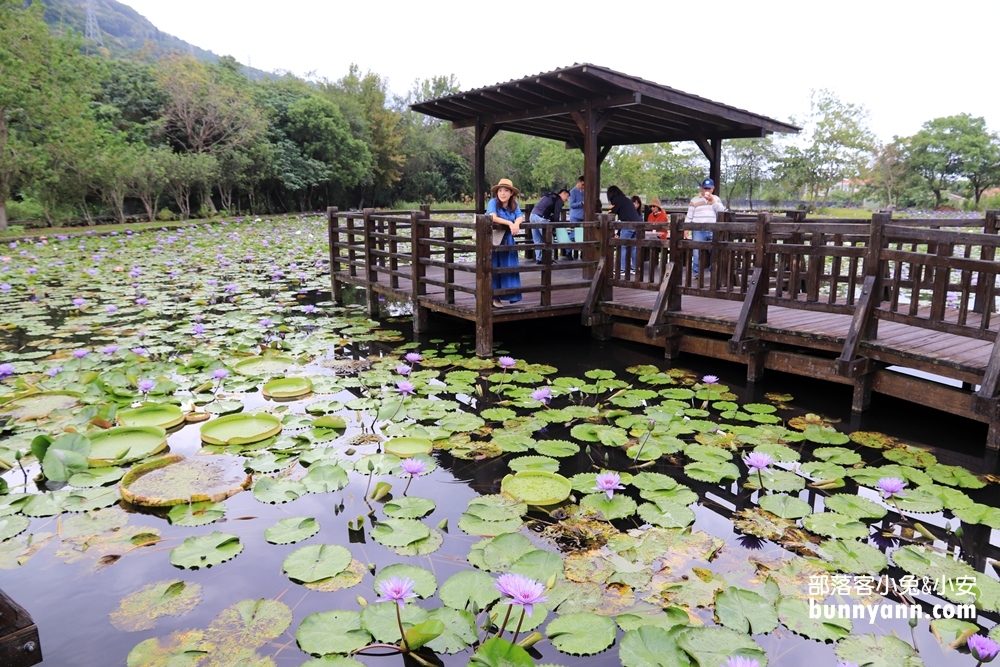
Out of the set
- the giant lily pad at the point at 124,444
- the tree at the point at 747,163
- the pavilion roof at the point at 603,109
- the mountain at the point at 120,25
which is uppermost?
the mountain at the point at 120,25

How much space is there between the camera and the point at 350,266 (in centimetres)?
917

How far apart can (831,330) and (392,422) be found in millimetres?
3476

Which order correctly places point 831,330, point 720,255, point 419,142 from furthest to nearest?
point 419,142 < point 720,255 < point 831,330

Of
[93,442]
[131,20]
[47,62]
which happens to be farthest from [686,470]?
[131,20]

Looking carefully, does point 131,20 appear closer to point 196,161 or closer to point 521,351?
point 196,161

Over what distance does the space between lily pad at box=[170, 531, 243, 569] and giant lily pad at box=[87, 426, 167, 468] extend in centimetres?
114

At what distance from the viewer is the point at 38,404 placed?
14.6 ft

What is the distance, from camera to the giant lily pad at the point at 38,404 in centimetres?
428

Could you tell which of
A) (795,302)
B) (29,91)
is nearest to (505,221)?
(795,302)

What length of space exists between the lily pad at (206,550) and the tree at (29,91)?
1904cm

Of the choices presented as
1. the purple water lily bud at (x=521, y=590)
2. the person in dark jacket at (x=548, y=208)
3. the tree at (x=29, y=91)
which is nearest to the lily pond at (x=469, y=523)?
the purple water lily bud at (x=521, y=590)

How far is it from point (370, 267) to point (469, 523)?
582 cm

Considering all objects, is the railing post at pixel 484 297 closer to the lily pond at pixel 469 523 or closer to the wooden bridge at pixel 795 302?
the wooden bridge at pixel 795 302

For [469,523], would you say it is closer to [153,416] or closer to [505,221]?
[153,416]
